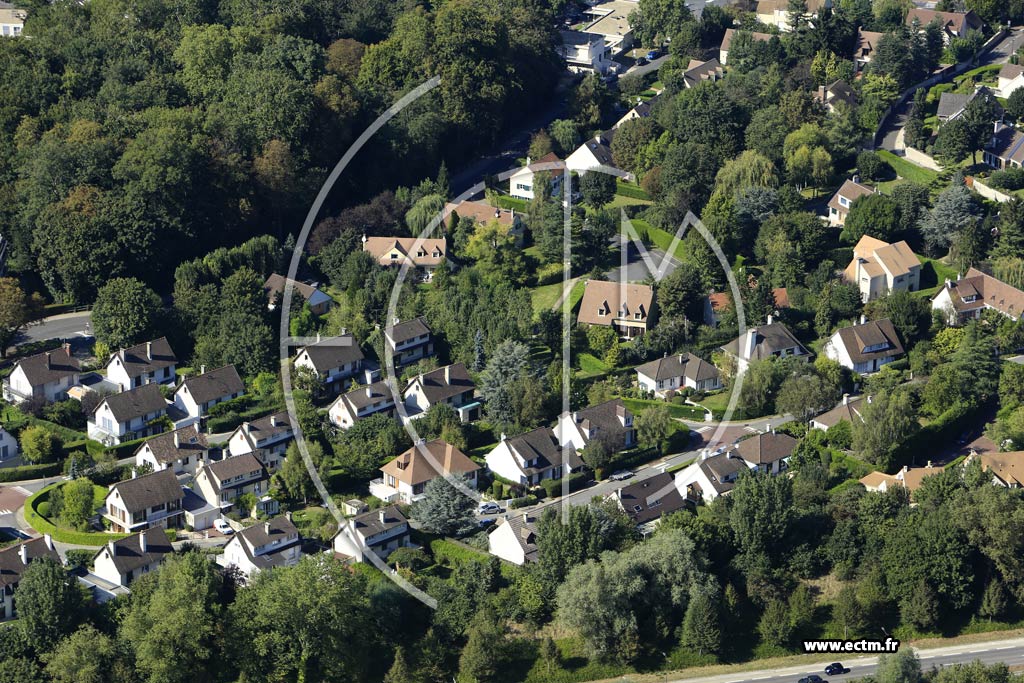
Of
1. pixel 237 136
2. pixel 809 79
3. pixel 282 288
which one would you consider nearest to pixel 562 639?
pixel 282 288

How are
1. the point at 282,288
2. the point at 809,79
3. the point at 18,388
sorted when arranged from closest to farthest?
the point at 18,388, the point at 282,288, the point at 809,79

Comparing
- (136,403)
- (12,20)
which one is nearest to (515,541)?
(136,403)

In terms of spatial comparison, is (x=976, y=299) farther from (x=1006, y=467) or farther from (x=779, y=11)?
(x=779, y=11)

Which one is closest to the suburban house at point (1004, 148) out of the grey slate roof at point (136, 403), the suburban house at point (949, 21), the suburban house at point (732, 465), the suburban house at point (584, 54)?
the suburban house at point (949, 21)

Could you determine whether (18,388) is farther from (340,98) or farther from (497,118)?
(497,118)

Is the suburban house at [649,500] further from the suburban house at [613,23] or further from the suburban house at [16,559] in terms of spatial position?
the suburban house at [613,23]

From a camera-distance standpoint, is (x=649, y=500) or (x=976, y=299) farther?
(x=976, y=299)
